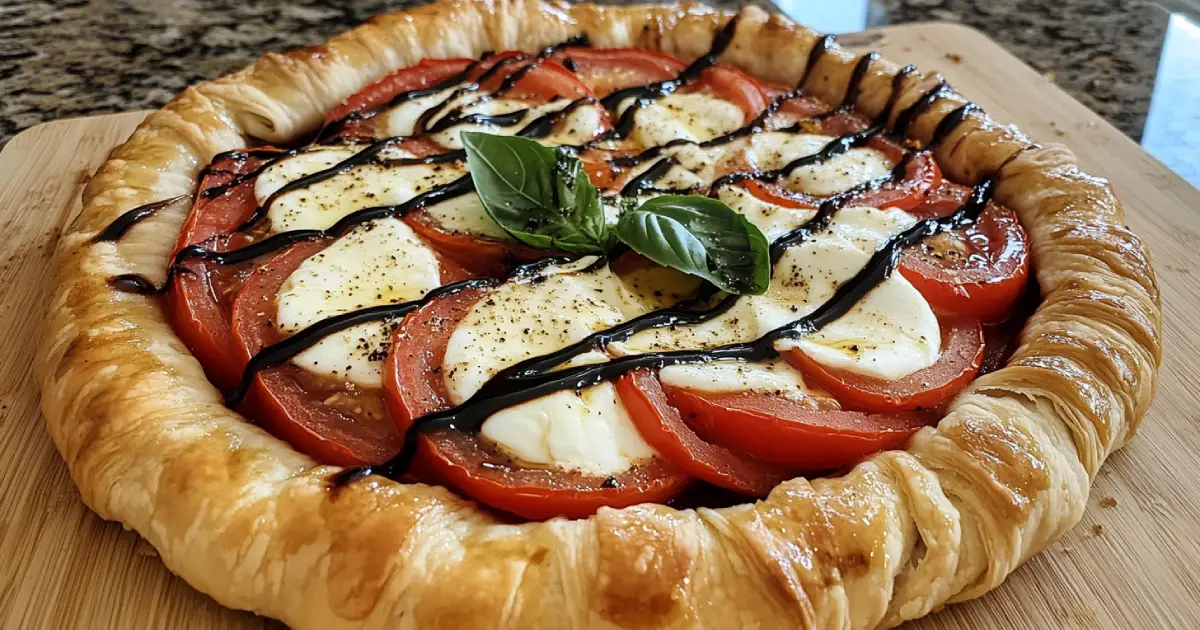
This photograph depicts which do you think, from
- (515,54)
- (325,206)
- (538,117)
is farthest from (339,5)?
(325,206)

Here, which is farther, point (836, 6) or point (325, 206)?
point (836, 6)

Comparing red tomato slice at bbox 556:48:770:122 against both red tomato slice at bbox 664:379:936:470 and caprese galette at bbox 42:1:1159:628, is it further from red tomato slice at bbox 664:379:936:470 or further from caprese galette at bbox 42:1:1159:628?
red tomato slice at bbox 664:379:936:470

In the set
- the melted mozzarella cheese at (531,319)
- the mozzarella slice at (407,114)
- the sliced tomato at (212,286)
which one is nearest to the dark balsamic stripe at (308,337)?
the sliced tomato at (212,286)

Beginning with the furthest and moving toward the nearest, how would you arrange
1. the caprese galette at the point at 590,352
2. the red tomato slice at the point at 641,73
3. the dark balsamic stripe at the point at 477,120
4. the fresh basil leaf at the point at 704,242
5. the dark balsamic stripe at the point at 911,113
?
the red tomato slice at the point at 641,73 → the dark balsamic stripe at the point at 911,113 → the dark balsamic stripe at the point at 477,120 → the fresh basil leaf at the point at 704,242 → the caprese galette at the point at 590,352

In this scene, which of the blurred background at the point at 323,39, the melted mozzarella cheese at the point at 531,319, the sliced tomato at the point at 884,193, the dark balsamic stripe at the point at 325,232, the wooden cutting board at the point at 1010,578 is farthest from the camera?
the blurred background at the point at 323,39

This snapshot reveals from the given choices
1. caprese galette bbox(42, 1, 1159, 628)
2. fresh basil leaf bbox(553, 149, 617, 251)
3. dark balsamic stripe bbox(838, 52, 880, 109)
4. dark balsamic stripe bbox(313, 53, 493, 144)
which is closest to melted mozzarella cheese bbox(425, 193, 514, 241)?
caprese galette bbox(42, 1, 1159, 628)

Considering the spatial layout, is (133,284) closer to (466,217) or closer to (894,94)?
(466,217)

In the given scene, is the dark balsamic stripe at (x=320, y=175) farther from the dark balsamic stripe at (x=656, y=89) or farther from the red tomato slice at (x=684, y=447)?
the red tomato slice at (x=684, y=447)

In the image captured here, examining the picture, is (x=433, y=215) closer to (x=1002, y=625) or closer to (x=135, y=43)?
(x=1002, y=625)

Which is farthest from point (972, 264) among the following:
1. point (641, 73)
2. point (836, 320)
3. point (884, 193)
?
point (641, 73)
